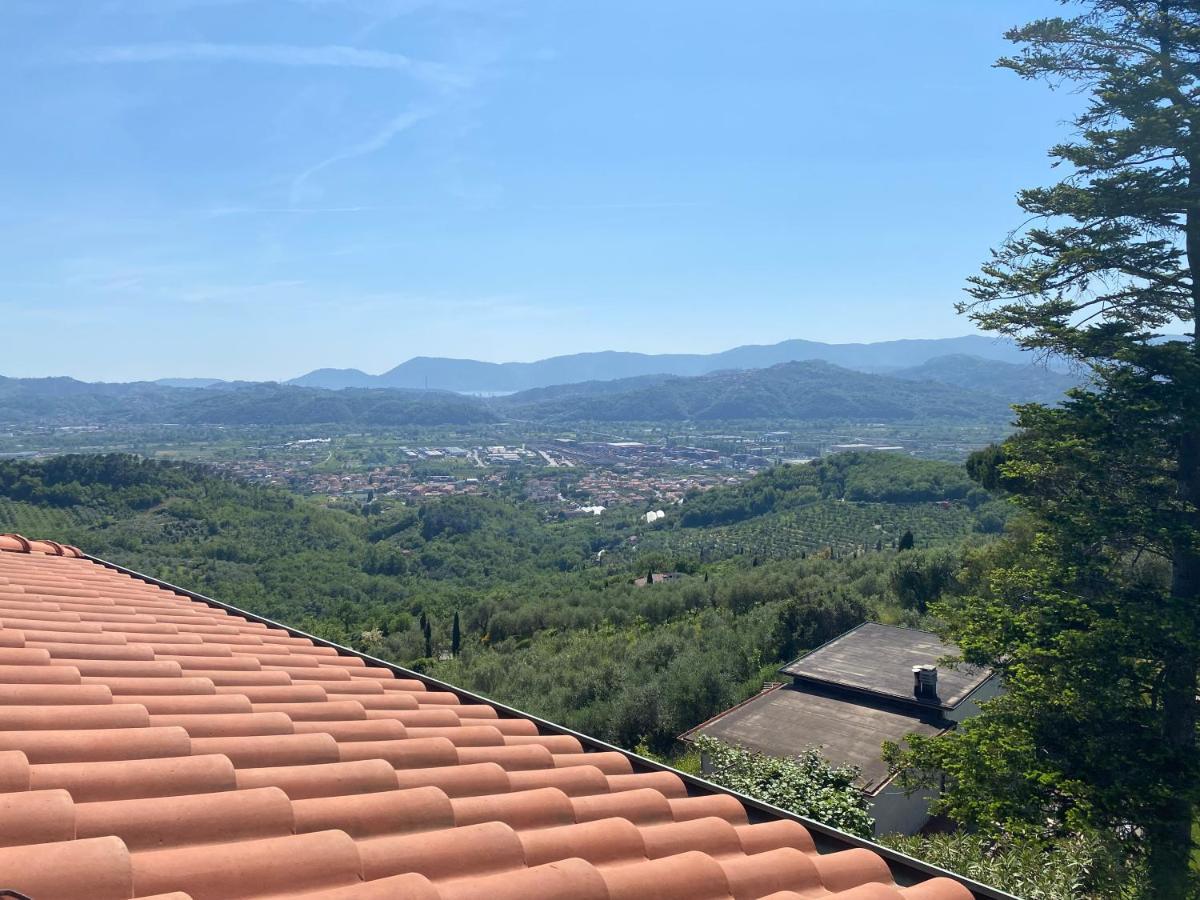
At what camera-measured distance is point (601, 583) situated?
124ft

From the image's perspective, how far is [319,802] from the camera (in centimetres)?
243

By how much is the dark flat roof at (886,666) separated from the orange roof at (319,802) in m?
11.5

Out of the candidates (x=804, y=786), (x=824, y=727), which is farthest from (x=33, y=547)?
(x=824, y=727)

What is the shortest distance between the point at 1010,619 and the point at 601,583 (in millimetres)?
28602

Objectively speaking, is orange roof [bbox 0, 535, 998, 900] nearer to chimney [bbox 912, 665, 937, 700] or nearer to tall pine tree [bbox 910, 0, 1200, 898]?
tall pine tree [bbox 910, 0, 1200, 898]

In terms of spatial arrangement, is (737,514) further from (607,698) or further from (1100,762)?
(1100,762)

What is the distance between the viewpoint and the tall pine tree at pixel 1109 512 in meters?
8.67

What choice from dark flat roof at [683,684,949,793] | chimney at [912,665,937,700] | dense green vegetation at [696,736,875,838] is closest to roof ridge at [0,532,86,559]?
dense green vegetation at [696,736,875,838]

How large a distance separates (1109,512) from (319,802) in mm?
10591

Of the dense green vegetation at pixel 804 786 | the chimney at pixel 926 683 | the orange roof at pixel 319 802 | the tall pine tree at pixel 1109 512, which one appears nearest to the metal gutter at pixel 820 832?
the orange roof at pixel 319 802

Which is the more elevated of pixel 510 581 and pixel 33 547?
pixel 33 547

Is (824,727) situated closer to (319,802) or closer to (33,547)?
(319,802)

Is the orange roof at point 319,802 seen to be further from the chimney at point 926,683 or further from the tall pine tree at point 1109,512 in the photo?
the chimney at point 926,683

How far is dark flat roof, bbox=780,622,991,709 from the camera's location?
13992mm
